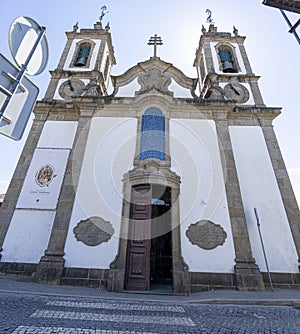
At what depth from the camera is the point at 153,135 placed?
8.76 meters

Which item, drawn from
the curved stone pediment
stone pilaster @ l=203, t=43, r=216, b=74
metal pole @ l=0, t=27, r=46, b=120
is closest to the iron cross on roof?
the curved stone pediment

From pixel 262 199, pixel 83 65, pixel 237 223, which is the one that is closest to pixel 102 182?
pixel 237 223

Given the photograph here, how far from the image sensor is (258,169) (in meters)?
8.63

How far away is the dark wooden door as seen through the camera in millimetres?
6515

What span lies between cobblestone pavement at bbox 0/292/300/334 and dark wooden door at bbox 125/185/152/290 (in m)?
2.22

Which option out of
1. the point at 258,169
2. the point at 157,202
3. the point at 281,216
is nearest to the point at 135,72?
the point at 157,202

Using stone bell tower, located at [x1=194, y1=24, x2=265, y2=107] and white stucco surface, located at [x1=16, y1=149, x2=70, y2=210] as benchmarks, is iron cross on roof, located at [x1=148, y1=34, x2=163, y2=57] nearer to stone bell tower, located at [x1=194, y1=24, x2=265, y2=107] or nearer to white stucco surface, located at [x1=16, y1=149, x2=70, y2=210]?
stone bell tower, located at [x1=194, y1=24, x2=265, y2=107]

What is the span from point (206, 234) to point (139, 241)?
2.11 meters

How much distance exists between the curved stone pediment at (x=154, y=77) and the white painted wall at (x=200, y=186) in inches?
98.9

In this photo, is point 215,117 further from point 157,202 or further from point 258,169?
point 157,202

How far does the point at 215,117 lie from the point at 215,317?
759 centimetres

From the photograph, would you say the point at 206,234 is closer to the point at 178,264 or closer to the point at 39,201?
the point at 178,264

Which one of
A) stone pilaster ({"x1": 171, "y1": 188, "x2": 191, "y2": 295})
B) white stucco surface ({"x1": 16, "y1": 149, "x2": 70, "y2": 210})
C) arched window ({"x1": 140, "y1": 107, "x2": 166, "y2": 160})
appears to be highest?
arched window ({"x1": 140, "y1": 107, "x2": 166, "y2": 160})

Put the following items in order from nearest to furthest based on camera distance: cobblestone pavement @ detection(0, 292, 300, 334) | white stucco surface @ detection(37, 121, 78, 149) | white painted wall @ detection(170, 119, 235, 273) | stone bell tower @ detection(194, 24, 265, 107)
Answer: cobblestone pavement @ detection(0, 292, 300, 334)
white painted wall @ detection(170, 119, 235, 273)
white stucco surface @ detection(37, 121, 78, 149)
stone bell tower @ detection(194, 24, 265, 107)
